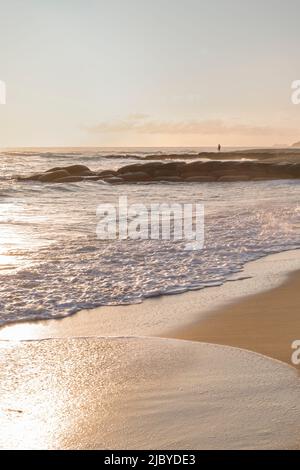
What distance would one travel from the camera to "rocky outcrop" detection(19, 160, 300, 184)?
35306 millimetres

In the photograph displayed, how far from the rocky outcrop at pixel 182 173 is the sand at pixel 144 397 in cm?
2988

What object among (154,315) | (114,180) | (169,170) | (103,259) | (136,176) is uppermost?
(169,170)

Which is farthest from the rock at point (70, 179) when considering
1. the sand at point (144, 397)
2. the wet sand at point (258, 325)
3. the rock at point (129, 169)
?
the sand at point (144, 397)

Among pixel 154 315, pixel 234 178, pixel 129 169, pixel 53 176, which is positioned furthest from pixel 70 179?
pixel 154 315

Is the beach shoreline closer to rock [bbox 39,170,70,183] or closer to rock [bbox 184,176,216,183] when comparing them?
rock [bbox 39,170,70,183]

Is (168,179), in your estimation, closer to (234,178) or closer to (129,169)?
(129,169)

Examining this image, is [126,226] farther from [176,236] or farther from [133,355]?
[133,355]

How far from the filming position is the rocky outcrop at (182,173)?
3531 cm

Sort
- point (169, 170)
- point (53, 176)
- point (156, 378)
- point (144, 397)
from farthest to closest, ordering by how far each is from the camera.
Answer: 1. point (169, 170)
2. point (53, 176)
3. point (156, 378)
4. point (144, 397)

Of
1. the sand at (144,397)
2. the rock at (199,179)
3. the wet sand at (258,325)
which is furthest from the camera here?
the rock at (199,179)

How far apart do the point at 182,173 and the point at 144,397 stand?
34844 mm

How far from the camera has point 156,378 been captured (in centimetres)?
425

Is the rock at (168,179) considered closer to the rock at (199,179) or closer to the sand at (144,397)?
the rock at (199,179)

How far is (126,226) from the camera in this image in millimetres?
13680
